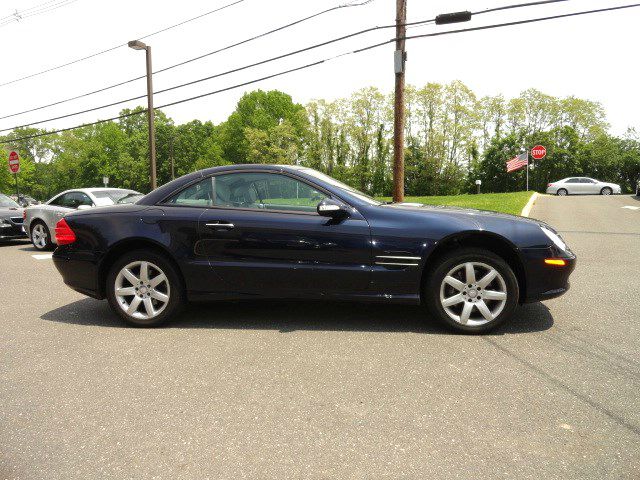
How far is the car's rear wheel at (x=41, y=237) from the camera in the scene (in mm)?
10859

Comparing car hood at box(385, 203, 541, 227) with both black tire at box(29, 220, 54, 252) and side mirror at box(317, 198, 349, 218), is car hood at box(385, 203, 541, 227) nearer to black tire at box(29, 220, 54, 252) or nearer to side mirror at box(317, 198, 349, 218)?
side mirror at box(317, 198, 349, 218)

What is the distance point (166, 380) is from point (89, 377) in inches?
22.7

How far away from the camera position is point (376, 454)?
7.61 feet

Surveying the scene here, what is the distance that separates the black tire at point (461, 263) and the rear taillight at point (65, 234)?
355 cm

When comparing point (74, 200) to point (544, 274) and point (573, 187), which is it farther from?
point (573, 187)

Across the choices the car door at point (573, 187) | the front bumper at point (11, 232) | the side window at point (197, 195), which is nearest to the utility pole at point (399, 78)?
the side window at point (197, 195)

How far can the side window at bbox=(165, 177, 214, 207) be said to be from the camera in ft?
15.0

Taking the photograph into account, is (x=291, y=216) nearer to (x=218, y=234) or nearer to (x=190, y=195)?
(x=218, y=234)

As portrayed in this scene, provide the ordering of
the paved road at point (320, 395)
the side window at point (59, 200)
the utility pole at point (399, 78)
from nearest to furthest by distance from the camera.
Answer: the paved road at point (320, 395) < the side window at point (59, 200) < the utility pole at point (399, 78)

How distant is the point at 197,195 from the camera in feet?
15.1

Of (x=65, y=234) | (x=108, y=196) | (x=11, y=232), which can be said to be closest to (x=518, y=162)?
(x=108, y=196)

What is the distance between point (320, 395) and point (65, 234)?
3319mm

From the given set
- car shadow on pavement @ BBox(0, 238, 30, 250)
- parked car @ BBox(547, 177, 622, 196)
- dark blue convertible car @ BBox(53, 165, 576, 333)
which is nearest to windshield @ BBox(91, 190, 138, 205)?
car shadow on pavement @ BBox(0, 238, 30, 250)

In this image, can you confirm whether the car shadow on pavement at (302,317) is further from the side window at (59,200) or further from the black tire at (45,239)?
the side window at (59,200)
